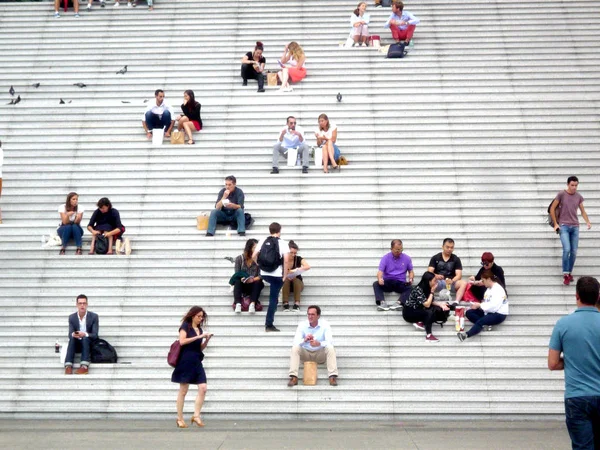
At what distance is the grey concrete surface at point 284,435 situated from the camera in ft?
38.5

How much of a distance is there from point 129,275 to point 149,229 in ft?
4.58

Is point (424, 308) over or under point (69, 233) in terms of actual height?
under

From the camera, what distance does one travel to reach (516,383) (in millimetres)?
14742

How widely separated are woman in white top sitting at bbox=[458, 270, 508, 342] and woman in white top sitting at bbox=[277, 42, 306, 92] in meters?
7.76

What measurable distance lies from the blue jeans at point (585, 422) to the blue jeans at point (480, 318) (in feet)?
24.9

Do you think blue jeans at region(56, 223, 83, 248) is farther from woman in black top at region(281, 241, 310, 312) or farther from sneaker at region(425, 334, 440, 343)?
sneaker at region(425, 334, 440, 343)

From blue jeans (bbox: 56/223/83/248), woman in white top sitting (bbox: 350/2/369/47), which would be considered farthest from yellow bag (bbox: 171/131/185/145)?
woman in white top sitting (bbox: 350/2/369/47)

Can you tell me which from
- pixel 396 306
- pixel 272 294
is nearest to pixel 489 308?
pixel 396 306

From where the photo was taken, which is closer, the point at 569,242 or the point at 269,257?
the point at 269,257

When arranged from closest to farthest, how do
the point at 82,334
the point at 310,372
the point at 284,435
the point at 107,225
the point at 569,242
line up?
the point at 284,435, the point at 310,372, the point at 82,334, the point at 569,242, the point at 107,225

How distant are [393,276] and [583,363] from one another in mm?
8373

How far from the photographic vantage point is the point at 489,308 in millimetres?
15586

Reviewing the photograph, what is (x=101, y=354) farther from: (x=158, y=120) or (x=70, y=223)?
(x=158, y=120)

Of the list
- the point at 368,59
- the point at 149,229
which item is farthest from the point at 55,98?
the point at 368,59
